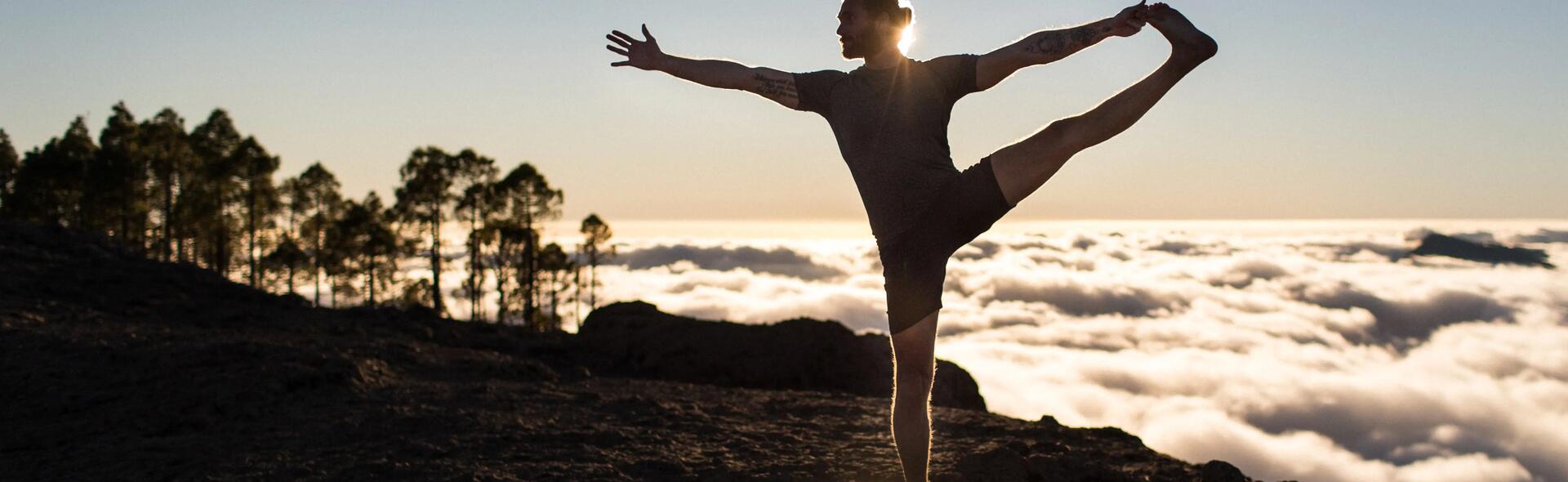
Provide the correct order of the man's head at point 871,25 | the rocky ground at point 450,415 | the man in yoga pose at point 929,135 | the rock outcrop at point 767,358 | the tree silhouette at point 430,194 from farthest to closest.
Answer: the tree silhouette at point 430,194 < the rock outcrop at point 767,358 < the rocky ground at point 450,415 < the man's head at point 871,25 < the man in yoga pose at point 929,135

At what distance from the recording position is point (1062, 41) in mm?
4242

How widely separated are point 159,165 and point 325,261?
8.19 m

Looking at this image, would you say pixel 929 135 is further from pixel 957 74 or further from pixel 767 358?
pixel 767 358

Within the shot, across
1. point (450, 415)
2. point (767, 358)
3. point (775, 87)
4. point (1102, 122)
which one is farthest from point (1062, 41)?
point (767, 358)

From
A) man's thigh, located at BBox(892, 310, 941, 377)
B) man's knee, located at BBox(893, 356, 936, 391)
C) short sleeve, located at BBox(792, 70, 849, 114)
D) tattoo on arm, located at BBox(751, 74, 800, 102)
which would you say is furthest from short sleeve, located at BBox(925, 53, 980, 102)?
man's knee, located at BBox(893, 356, 936, 391)

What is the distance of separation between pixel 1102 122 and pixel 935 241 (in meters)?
0.82

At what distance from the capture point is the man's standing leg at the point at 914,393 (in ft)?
15.0

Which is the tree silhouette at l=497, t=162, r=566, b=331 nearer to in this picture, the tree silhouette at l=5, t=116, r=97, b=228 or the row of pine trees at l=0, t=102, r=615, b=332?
the row of pine trees at l=0, t=102, r=615, b=332

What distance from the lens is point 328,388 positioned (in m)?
8.99

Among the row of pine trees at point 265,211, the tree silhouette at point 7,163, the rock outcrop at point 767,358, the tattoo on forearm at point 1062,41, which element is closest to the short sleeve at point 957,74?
the tattoo on forearm at point 1062,41

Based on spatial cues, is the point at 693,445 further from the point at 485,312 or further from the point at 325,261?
the point at 325,261

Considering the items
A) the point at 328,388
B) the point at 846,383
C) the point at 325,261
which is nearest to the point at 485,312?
the point at 325,261

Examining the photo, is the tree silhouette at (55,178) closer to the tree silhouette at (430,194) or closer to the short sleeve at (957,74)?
the tree silhouette at (430,194)

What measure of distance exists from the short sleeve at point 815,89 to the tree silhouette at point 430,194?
4061 cm
